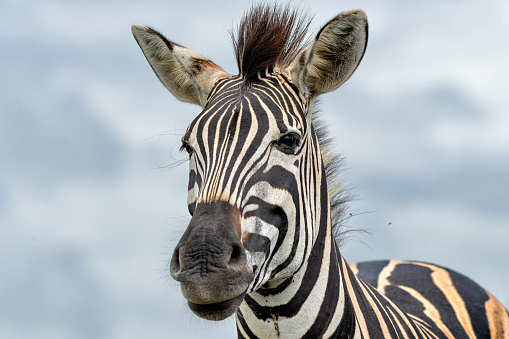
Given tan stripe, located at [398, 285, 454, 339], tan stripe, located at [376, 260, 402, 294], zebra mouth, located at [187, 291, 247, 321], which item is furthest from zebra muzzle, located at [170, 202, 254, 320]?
tan stripe, located at [376, 260, 402, 294]

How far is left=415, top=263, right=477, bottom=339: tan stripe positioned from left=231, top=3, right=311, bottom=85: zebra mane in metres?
4.29

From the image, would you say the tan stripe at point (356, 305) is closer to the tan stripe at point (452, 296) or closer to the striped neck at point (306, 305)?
the striped neck at point (306, 305)

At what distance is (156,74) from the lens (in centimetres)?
589

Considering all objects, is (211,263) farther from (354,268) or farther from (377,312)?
(354,268)

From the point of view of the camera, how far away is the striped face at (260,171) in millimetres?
3932

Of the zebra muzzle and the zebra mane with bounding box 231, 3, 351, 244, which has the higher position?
the zebra mane with bounding box 231, 3, 351, 244

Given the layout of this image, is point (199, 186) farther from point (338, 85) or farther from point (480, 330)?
point (480, 330)

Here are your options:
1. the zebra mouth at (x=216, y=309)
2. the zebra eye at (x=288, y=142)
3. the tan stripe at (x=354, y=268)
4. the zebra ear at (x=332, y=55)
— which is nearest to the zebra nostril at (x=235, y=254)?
the zebra mouth at (x=216, y=309)

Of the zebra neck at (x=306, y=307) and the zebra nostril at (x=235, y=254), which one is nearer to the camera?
the zebra nostril at (x=235, y=254)

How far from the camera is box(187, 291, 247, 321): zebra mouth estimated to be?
3.67 metres

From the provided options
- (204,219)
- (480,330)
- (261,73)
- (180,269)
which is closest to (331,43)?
(261,73)

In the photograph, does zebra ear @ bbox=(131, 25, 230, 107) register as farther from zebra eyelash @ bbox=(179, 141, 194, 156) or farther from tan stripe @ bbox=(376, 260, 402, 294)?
tan stripe @ bbox=(376, 260, 402, 294)

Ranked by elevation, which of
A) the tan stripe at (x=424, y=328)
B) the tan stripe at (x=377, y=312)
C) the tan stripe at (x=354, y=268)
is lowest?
the tan stripe at (x=424, y=328)

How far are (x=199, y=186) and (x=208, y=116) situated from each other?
1.88 ft
